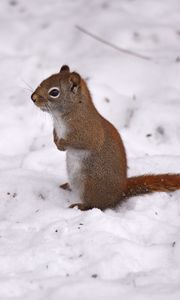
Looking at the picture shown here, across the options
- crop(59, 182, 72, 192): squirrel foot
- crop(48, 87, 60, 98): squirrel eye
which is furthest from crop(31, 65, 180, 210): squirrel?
crop(59, 182, 72, 192): squirrel foot

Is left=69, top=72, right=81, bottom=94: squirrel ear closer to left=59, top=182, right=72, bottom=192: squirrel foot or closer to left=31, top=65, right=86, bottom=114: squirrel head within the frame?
left=31, top=65, right=86, bottom=114: squirrel head

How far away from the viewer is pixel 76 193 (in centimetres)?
392

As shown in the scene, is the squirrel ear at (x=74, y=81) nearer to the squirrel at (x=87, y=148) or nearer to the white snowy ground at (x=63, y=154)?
the squirrel at (x=87, y=148)

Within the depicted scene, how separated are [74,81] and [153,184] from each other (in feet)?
2.44

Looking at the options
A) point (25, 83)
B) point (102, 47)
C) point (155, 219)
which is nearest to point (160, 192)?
point (155, 219)

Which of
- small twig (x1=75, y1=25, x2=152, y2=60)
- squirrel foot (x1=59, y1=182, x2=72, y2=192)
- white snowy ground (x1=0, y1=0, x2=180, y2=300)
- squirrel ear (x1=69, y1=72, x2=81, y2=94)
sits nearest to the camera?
white snowy ground (x1=0, y1=0, x2=180, y2=300)

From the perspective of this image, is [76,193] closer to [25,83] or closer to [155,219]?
[155,219]

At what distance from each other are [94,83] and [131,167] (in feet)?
3.55

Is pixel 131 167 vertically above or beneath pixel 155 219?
beneath

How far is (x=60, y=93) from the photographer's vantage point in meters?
3.81

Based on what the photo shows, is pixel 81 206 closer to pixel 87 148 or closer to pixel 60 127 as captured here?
pixel 87 148

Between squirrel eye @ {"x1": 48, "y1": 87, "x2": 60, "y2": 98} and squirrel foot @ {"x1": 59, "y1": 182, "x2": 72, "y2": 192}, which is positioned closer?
squirrel eye @ {"x1": 48, "y1": 87, "x2": 60, "y2": 98}

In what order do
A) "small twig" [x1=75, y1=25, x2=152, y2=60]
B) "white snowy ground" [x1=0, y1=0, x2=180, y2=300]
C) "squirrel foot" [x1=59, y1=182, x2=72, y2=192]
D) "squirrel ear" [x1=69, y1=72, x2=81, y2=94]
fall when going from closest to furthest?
"white snowy ground" [x1=0, y1=0, x2=180, y2=300]
"squirrel ear" [x1=69, y1=72, x2=81, y2=94]
"squirrel foot" [x1=59, y1=182, x2=72, y2=192]
"small twig" [x1=75, y1=25, x2=152, y2=60]

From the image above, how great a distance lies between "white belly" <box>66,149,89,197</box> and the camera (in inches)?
150
